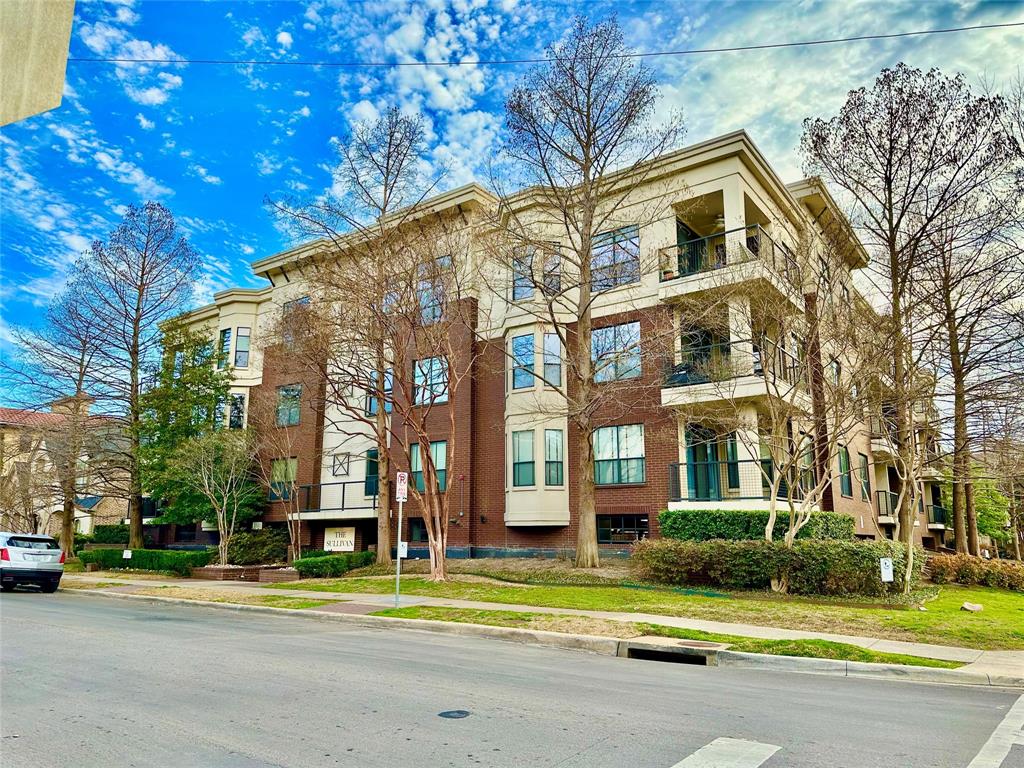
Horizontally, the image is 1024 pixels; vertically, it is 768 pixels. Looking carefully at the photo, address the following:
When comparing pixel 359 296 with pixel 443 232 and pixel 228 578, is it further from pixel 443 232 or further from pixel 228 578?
pixel 228 578

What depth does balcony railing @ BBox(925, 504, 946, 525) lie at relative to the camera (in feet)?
123

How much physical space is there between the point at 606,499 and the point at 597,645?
13337mm

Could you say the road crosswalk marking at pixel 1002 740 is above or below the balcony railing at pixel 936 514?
below

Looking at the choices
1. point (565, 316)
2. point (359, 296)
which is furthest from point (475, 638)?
point (565, 316)

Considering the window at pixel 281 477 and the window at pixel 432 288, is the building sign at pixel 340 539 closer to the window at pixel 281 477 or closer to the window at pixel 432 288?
the window at pixel 281 477

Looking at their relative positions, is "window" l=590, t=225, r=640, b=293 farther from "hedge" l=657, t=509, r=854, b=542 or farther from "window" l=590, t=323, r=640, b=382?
"hedge" l=657, t=509, r=854, b=542

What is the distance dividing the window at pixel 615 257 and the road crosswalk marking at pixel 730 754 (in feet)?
56.4

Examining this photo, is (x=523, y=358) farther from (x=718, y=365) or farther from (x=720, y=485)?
(x=720, y=485)

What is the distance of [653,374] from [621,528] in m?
5.16

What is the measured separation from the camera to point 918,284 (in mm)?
21406

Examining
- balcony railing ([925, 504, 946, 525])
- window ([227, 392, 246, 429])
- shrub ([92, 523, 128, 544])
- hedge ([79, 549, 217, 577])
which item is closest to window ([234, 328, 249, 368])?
window ([227, 392, 246, 429])

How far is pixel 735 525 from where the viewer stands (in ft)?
68.6

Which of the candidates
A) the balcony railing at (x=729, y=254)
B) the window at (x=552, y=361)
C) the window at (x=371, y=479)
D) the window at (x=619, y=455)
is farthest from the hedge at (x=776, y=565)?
the window at (x=371, y=479)

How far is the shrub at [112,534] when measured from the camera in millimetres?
37906
